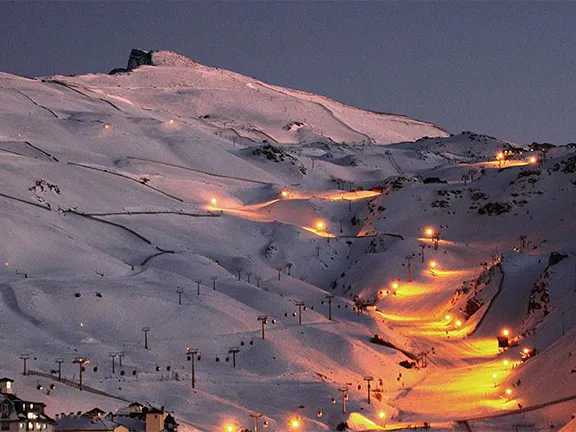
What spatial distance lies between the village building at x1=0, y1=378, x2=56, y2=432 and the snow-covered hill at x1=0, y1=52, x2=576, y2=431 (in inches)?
188

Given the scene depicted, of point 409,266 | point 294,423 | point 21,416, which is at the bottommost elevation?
point 21,416

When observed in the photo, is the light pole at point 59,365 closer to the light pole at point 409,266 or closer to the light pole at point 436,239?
the light pole at point 409,266

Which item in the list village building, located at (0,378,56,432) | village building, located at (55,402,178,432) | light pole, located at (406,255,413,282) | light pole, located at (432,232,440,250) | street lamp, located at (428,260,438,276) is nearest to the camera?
village building, located at (0,378,56,432)

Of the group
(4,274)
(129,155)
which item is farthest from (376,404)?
(129,155)

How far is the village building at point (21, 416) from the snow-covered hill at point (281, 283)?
477 cm

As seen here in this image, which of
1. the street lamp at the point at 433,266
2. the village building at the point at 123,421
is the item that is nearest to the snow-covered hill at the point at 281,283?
the street lamp at the point at 433,266

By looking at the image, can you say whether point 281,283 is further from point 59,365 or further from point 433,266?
point 59,365

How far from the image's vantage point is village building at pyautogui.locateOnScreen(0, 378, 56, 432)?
180 feet

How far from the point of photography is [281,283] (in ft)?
346

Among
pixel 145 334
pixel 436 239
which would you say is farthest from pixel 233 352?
pixel 436 239

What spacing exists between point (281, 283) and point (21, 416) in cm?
5147

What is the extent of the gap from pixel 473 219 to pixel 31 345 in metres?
65.6

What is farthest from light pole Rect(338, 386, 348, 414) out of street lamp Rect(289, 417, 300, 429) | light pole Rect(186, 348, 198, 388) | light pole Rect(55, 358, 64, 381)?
light pole Rect(55, 358, 64, 381)

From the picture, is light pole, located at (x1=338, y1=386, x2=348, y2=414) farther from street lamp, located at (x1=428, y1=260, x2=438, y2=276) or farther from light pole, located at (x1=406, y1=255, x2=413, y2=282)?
street lamp, located at (x1=428, y1=260, x2=438, y2=276)
